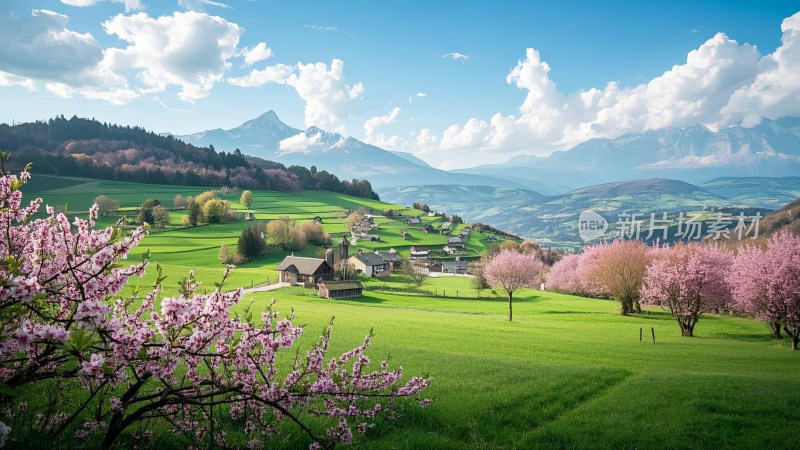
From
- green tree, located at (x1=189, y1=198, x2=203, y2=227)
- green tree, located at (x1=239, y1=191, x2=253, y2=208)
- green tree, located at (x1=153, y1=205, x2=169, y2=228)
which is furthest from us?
green tree, located at (x1=239, y1=191, x2=253, y2=208)

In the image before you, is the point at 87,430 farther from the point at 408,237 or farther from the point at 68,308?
the point at 408,237

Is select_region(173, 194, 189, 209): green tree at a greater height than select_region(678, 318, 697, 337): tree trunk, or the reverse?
select_region(173, 194, 189, 209): green tree

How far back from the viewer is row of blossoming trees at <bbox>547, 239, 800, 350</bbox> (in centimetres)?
3244

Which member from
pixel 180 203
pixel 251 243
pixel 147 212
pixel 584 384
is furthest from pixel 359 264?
pixel 584 384

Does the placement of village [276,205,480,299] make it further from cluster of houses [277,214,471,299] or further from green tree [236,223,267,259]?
green tree [236,223,267,259]

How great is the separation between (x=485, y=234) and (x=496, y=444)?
170764 mm

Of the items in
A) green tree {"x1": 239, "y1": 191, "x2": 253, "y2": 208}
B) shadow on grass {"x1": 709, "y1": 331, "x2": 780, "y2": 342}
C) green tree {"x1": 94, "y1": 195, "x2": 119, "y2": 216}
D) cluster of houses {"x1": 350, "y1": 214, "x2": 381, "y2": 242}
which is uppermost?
green tree {"x1": 239, "y1": 191, "x2": 253, "y2": 208}

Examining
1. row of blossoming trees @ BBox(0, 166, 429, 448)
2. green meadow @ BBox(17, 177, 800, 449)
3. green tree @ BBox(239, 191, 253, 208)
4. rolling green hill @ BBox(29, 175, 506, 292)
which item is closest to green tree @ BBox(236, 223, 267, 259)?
rolling green hill @ BBox(29, 175, 506, 292)

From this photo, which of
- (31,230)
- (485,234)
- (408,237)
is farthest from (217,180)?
(31,230)

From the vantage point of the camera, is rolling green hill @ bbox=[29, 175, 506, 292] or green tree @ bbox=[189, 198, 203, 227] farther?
green tree @ bbox=[189, 198, 203, 227]

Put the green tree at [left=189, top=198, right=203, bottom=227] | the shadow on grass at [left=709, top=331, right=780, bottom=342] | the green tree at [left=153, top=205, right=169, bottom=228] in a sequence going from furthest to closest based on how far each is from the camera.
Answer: the green tree at [left=189, top=198, right=203, bottom=227]
the green tree at [left=153, top=205, right=169, bottom=228]
the shadow on grass at [left=709, top=331, right=780, bottom=342]

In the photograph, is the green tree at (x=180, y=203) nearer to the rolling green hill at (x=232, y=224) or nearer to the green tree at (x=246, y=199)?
the rolling green hill at (x=232, y=224)

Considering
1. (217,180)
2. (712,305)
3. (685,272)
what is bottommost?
(712,305)

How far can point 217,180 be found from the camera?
551 feet
